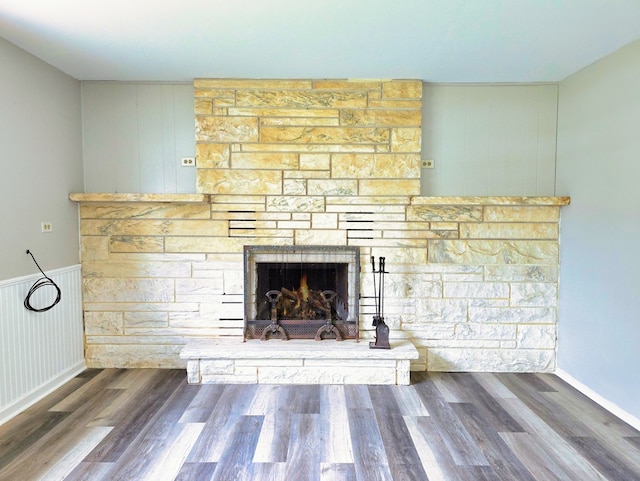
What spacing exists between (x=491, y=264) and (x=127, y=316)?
3.00m

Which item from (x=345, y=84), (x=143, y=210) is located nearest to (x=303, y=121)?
(x=345, y=84)

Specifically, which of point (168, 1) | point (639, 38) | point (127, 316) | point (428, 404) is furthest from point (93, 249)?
point (639, 38)

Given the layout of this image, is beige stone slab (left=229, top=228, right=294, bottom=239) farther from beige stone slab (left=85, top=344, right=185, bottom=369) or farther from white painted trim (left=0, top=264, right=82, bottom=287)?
white painted trim (left=0, top=264, right=82, bottom=287)

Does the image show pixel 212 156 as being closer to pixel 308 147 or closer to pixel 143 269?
pixel 308 147

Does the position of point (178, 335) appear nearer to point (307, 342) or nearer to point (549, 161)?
point (307, 342)

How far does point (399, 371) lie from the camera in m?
2.79

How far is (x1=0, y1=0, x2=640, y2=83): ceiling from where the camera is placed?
1930 millimetres

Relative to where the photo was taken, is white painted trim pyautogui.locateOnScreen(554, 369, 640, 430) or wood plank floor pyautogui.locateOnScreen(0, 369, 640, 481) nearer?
wood plank floor pyautogui.locateOnScreen(0, 369, 640, 481)

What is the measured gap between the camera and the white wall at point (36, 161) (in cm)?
229

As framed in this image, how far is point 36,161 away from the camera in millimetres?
2525

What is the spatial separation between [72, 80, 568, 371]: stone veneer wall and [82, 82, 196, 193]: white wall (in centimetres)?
17

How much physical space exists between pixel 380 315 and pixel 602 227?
1669mm

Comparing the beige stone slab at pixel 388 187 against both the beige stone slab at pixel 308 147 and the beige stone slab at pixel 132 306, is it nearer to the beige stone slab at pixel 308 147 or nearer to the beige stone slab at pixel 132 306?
the beige stone slab at pixel 308 147

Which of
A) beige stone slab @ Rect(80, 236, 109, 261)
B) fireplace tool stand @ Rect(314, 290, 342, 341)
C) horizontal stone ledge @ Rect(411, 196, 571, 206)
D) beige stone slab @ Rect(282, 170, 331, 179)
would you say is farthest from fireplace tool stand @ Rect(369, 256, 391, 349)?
beige stone slab @ Rect(80, 236, 109, 261)
